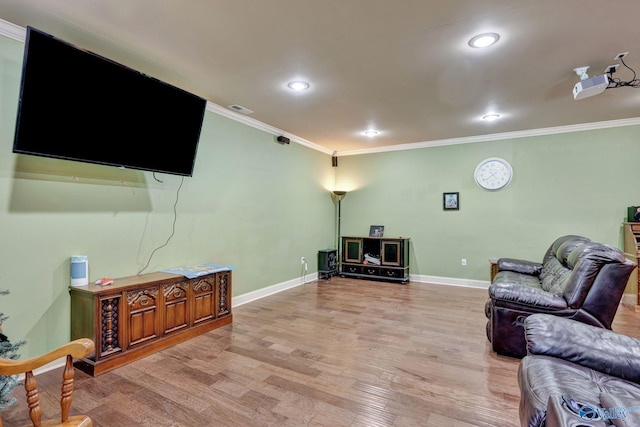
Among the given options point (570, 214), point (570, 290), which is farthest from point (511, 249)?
point (570, 290)

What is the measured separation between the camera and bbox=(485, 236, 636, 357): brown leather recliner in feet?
7.55

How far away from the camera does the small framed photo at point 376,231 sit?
596 centimetres

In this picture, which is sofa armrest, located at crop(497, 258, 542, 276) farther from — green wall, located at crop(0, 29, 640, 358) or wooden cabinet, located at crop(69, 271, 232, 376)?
wooden cabinet, located at crop(69, 271, 232, 376)

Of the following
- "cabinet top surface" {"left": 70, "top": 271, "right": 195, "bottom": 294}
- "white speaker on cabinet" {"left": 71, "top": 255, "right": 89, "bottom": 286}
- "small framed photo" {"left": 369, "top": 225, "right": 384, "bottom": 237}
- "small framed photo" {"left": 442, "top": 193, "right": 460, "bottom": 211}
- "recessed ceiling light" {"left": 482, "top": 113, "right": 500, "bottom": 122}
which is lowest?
"cabinet top surface" {"left": 70, "top": 271, "right": 195, "bottom": 294}

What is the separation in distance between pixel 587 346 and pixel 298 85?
9.71 feet

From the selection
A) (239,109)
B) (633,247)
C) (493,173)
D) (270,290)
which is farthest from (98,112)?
(633,247)

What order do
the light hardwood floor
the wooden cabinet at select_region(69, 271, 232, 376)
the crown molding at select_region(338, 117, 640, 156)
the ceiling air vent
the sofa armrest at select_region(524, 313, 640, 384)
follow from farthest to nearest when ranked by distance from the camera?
1. the crown molding at select_region(338, 117, 640, 156)
2. the ceiling air vent
3. the wooden cabinet at select_region(69, 271, 232, 376)
4. the light hardwood floor
5. the sofa armrest at select_region(524, 313, 640, 384)

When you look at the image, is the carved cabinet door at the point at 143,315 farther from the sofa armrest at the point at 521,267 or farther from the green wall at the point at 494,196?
the green wall at the point at 494,196

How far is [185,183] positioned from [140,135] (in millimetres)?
868

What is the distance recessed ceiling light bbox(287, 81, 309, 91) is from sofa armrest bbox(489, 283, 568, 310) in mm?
2562

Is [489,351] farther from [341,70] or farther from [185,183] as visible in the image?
[185,183]

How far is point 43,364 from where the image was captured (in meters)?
1.21

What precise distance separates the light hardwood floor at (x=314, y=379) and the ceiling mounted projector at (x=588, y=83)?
7.85 ft

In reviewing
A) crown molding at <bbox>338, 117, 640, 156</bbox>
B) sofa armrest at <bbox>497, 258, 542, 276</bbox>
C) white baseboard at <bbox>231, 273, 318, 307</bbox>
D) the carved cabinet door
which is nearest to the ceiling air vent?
the carved cabinet door
